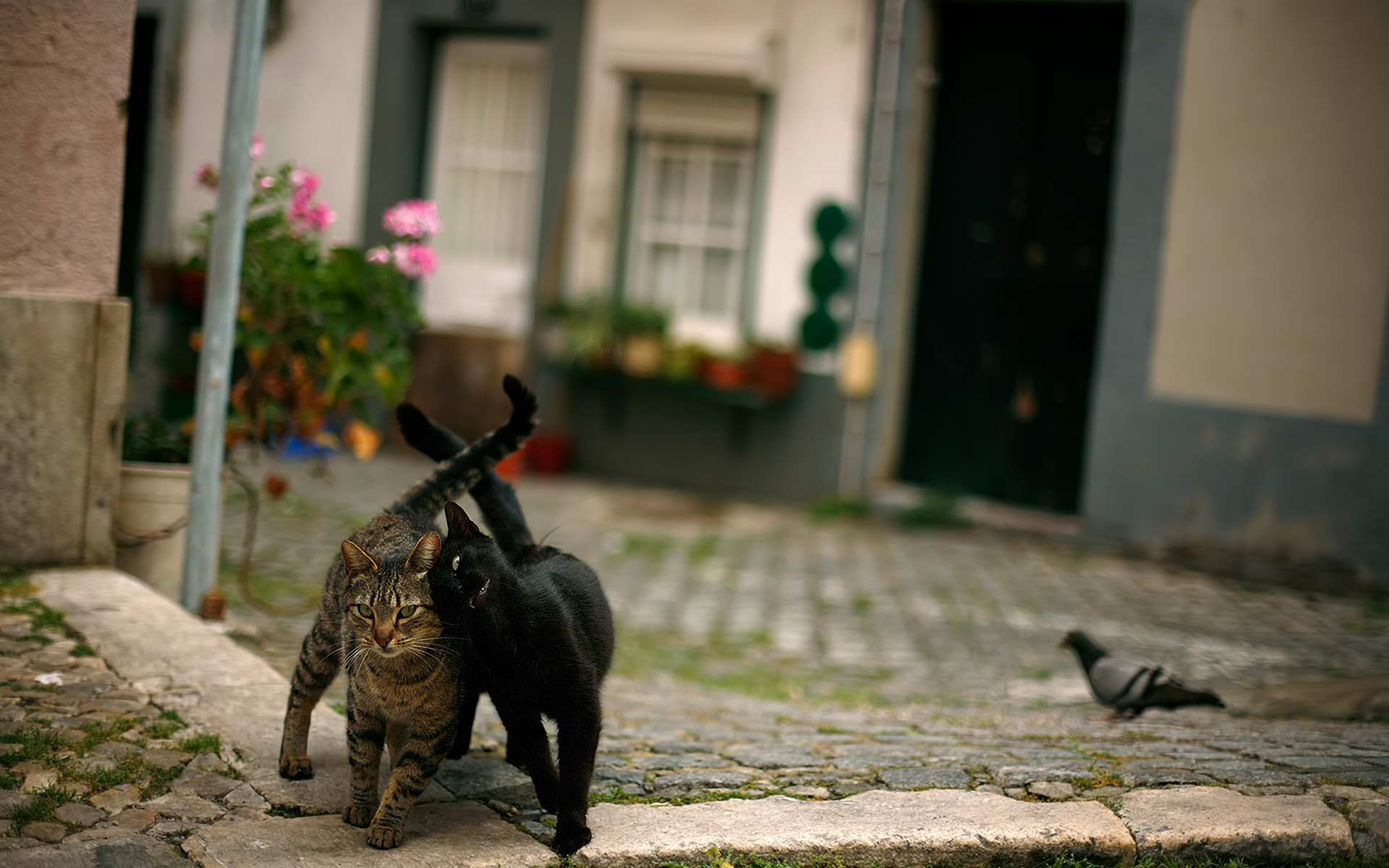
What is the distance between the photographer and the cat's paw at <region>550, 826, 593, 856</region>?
3031mm

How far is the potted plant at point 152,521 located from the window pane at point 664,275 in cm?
656

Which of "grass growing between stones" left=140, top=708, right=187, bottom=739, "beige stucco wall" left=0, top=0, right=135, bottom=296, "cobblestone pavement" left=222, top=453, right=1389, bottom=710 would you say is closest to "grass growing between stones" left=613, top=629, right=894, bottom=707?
"cobblestone pavement" left=222, top=453, right=1389, bottom=710

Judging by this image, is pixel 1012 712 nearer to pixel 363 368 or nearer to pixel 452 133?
pixel 363 368

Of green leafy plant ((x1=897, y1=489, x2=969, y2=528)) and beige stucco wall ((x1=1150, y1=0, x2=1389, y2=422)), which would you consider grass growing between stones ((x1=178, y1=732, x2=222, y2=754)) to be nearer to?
green leafy plant ((x1=897, y1=489, x2=969, y2=528))

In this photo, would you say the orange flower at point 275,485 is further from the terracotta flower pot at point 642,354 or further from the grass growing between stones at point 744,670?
the terracotta flower pot at point 642,354

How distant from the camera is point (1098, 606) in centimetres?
753

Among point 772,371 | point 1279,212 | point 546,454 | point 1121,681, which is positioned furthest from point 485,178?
point 1121,681

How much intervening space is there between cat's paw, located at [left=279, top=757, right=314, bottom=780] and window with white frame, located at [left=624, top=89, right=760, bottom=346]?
787 cm

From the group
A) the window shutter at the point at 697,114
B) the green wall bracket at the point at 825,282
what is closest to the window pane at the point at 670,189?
the window shutter at the point at 697,114

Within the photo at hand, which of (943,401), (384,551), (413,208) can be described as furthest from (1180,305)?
(384,551)

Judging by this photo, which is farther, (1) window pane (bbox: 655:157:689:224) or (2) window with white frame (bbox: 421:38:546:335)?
(2) window with white frame (bbox: 421:38:546:335)

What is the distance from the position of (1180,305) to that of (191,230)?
6531mm

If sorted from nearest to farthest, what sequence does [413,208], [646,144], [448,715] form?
[448,715] < [413,208] < [646,144]

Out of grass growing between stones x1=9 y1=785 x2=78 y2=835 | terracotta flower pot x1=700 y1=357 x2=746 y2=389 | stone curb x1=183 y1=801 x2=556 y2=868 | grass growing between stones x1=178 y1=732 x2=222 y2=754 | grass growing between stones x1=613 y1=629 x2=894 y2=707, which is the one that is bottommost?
grass growing between stones x1=613 y1=629 x2=894 y2=707
